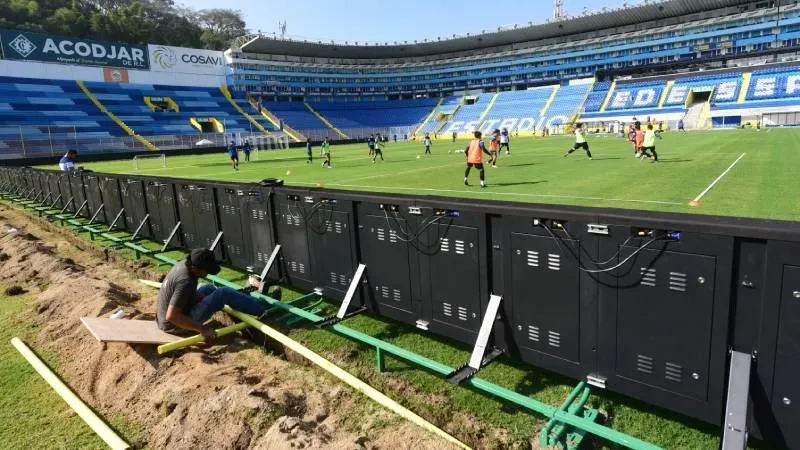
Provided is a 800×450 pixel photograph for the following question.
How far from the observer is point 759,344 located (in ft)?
10.3

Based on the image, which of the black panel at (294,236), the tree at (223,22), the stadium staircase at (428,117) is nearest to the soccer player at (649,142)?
the black panel at (294,236)

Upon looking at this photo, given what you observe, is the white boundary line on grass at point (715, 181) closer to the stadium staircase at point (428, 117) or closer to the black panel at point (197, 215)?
the black panel at point (197, 215)

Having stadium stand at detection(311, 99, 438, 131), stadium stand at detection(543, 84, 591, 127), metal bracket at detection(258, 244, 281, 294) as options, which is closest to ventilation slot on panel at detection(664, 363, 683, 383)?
metal bracket at detection(258, 244, 281, 294)

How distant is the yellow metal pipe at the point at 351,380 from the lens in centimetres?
368

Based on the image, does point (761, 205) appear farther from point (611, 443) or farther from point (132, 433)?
point (132, 433)

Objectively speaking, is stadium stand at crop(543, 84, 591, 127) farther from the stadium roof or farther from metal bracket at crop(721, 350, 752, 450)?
metal bracket at crop(721, 350, 752, 450)

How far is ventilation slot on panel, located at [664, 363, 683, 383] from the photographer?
11.6 ft

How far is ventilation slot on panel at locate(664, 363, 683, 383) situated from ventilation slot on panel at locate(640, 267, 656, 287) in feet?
1.97

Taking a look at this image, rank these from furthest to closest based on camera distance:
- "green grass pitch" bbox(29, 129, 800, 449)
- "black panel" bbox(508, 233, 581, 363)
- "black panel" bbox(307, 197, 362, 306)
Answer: "black panel" bbox(307, 197, 362, 306)
"black panel" bbox(508, 233, 581, 363)
"green grass pitch" bbox(29, 129, 800, 449)

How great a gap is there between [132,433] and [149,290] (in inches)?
163

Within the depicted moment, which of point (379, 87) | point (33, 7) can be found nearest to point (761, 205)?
point (379, 87)

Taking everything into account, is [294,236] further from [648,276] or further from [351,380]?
[648,276]

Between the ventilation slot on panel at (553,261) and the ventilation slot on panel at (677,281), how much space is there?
33.0 inches

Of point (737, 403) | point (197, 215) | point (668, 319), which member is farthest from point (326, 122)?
point (737, 403)
